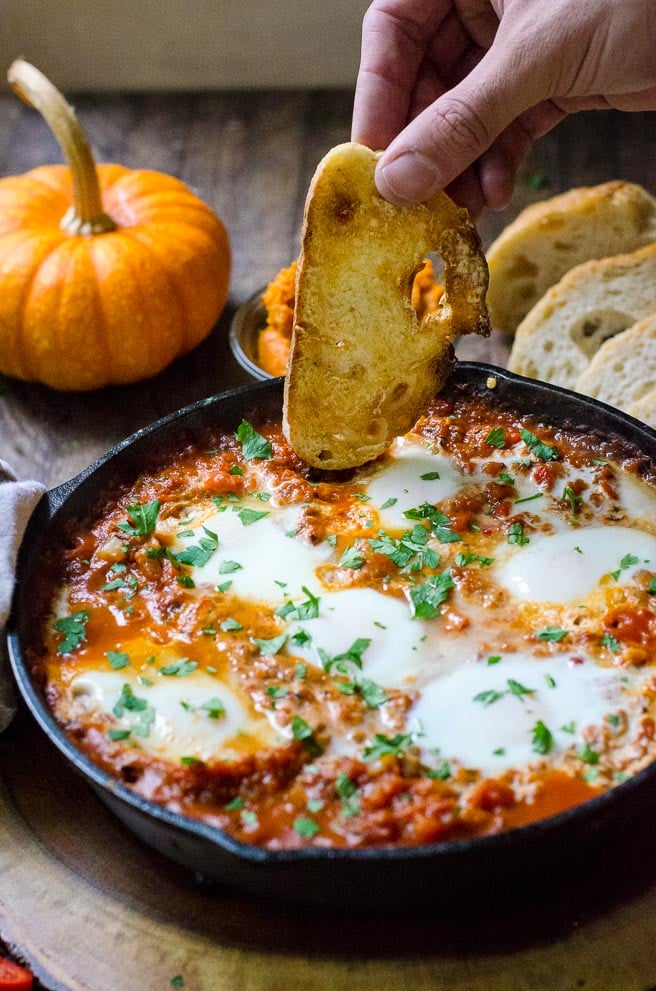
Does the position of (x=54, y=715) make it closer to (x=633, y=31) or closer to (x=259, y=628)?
(x=259, y=628)

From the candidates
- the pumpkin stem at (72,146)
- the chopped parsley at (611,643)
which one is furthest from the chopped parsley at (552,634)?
the pumpkin stem at (72,146)

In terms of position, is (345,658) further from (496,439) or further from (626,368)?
(626,368)

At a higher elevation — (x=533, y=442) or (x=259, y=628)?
(x=533, y=442)

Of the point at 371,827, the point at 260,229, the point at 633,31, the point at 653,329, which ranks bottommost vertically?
the point at 260,229

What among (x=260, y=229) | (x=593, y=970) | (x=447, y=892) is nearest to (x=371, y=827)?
(x=447, y=892)

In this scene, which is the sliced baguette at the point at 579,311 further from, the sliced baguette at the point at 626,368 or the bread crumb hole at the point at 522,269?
the bread crumb hole at the point at 522,269

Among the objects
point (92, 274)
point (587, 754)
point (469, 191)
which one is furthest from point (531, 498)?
point (92, 274)

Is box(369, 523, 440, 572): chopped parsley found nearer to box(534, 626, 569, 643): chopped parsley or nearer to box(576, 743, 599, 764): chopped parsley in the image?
box(534, 626, 569, 643): chopped parsley
